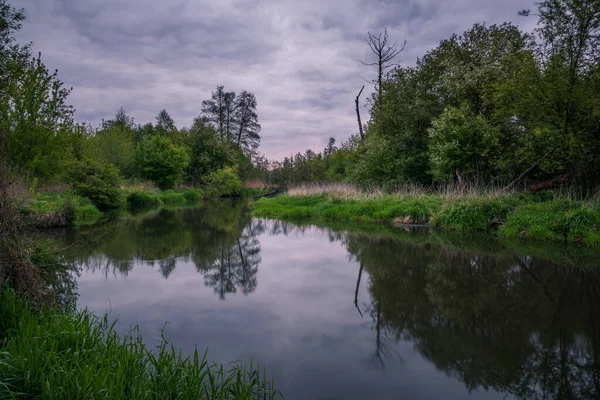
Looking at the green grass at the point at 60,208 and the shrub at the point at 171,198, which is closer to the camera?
the green grass at the point at 60,208

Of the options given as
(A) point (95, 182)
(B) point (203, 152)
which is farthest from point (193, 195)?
(A) point (95, 182)

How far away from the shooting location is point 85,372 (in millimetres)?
2635

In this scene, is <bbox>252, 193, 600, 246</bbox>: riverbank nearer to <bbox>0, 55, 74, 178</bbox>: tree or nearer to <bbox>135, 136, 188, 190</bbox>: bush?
<bbox>0, 55, 74, 178</bbox>: tree

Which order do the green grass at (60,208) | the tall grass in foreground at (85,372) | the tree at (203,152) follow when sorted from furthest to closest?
the tree at (203,152), the green grass at (60,208), the tall grass in foreground at (85,372)

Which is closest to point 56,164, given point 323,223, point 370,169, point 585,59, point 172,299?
point 323,223

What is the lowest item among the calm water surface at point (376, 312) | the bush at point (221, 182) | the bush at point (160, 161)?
the calm water surface at point (376, 312)

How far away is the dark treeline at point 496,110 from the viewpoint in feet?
40.8

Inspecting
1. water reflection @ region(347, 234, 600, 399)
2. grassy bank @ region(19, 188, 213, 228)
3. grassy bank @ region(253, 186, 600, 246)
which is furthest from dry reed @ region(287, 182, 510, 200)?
grassy bank @ region(19, 188, 213, 228)

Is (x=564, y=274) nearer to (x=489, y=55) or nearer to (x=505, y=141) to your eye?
(x=505, y=141)

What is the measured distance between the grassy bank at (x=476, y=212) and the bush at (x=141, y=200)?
13.3 m

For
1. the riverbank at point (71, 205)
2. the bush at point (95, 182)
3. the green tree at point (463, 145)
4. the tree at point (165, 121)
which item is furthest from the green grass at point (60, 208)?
the tree at point (165, 121)

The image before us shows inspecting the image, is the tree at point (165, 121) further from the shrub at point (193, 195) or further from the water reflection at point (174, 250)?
the water reflection at point (174, 250)

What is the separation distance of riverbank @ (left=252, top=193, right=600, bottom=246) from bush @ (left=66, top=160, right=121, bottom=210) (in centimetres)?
991

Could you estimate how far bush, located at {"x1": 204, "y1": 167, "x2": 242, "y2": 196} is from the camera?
39.5 metres
